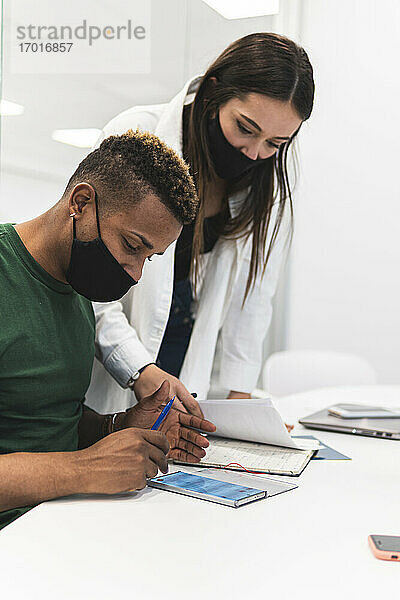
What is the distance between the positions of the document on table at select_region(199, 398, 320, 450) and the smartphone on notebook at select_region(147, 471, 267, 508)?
20cm

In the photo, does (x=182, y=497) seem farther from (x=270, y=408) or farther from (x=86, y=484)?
(x=270, y=408)

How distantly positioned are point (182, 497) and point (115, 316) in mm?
554

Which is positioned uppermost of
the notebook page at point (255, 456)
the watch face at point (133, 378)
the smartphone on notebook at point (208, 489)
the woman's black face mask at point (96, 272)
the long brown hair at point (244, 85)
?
the long brown hair at point (244, 85)

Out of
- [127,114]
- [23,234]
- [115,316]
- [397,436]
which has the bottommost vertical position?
[397,436]

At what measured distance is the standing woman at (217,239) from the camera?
1.46 m

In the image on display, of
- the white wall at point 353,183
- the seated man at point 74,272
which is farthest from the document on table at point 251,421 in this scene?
the white wall at point 353,183

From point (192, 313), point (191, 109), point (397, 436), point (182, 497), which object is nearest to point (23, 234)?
point (182, 497)

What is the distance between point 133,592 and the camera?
0.70m

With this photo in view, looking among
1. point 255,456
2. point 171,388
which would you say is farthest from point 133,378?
point 255,456

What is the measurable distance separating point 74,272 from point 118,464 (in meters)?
0.32

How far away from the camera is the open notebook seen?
1193mm

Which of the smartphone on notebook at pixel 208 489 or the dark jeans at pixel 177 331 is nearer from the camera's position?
the smartphone on notebook at pixel 208 489

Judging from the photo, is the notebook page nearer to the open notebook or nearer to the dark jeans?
the open notebook

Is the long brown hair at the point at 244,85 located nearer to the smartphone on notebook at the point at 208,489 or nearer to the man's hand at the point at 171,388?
the man's hand at the point at 171,388
